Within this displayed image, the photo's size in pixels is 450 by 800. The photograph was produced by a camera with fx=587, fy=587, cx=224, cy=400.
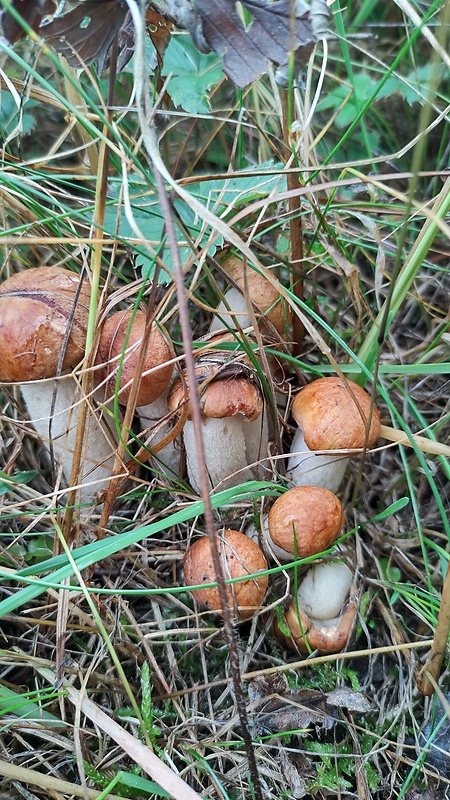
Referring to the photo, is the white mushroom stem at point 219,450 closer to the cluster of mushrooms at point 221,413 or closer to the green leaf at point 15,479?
the cluster of mushrooms at point 221,413

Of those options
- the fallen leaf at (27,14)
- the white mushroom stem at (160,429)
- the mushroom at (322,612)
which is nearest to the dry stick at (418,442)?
the mushroom at (322,612)

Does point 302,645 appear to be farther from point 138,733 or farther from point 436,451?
point 436,451

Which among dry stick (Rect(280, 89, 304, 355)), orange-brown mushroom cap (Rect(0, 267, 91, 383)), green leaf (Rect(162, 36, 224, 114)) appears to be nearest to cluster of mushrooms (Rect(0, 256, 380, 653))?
orange-brown mushroom cap (Rect(0, 267, 91, 383))

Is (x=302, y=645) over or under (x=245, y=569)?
under

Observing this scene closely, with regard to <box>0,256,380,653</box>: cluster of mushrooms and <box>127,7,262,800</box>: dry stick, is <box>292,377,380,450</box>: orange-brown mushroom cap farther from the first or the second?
<box>127,7,262,800</box>: dry stick

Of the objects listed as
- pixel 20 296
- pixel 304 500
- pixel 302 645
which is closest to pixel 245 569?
pixel 304 500

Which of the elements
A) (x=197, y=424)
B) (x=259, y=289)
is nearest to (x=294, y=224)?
(x=259, y=289)
